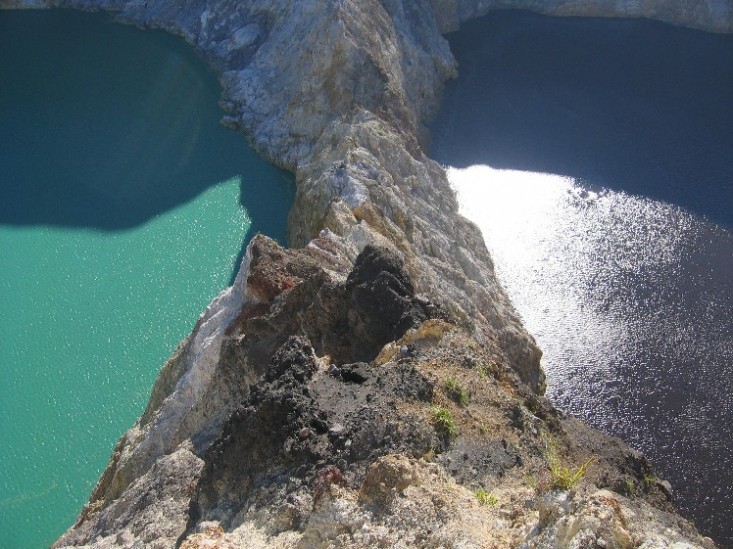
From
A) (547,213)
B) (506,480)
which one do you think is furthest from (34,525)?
(547,213)

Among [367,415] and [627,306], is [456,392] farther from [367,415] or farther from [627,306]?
[627,306]

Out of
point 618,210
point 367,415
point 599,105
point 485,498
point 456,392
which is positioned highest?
point 599,105

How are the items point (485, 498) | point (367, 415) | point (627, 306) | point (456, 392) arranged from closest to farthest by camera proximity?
point (485, 498)
point (367, 415)
point (456, 392)
point (627, 306)

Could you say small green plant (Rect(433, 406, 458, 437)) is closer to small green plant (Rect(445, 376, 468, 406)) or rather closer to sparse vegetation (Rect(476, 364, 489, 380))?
small green plant (Rect(445, 376, 468, 406))

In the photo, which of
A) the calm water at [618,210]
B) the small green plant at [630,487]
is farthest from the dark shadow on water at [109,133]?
the small green plant at [630,487]

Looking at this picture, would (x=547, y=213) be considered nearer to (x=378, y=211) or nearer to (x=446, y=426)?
(x=378, y=211)

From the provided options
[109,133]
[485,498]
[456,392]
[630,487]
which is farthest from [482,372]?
[109,133]

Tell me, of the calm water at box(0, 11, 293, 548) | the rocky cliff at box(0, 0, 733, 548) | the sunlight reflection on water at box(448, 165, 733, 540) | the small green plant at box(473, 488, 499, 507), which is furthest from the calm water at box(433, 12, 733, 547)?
the small green plant at box(473, 488, 499, 507)
